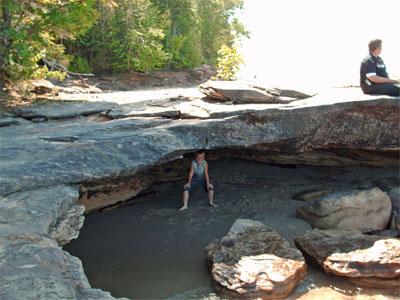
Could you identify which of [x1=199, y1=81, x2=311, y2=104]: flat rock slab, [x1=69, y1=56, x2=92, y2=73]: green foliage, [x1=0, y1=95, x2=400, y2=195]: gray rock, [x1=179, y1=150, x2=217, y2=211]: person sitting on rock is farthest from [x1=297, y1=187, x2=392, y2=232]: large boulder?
[x1=69, y1=56, x2=92, y2=73]: green foliage

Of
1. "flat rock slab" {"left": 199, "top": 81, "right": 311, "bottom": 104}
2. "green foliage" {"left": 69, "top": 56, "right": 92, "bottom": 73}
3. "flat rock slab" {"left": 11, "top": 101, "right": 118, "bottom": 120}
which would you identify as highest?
"green foliage" {"left": 69, "top": 56, "right": 92, "bottom": 73}

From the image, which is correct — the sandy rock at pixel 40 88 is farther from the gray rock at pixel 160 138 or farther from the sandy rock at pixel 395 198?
the sandy rock at pixel 395 198

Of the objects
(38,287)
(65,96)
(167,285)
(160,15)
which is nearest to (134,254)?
(167,285)

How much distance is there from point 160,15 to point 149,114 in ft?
58.1

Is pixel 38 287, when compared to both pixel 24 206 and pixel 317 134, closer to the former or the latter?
pixel 24 206

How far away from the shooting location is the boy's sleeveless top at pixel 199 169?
812 cm

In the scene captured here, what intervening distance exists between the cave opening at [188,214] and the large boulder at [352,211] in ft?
1.16

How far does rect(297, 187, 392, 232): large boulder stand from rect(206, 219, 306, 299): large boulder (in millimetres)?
1464

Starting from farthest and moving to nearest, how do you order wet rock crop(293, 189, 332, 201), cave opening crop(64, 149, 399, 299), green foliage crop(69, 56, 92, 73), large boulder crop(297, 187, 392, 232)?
1. green foliage crop(69, 56, 92, 73)
2. wet rock crop(293, 189, 332, 201)
3. large boulder crop(297, 187, 392, 232)
4. cave opening crop(64, 149, 399, 299)

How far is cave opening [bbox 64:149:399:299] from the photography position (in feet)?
20.1

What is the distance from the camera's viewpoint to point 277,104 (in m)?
7.90

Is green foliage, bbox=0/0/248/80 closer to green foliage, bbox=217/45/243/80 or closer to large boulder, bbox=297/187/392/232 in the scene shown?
green foliage, bbox=217/45/243/80

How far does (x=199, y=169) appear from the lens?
8.19 meters

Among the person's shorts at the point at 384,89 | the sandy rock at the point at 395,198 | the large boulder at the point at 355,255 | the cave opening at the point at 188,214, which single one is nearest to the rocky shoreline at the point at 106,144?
the person's shorts at the point at 384,89
